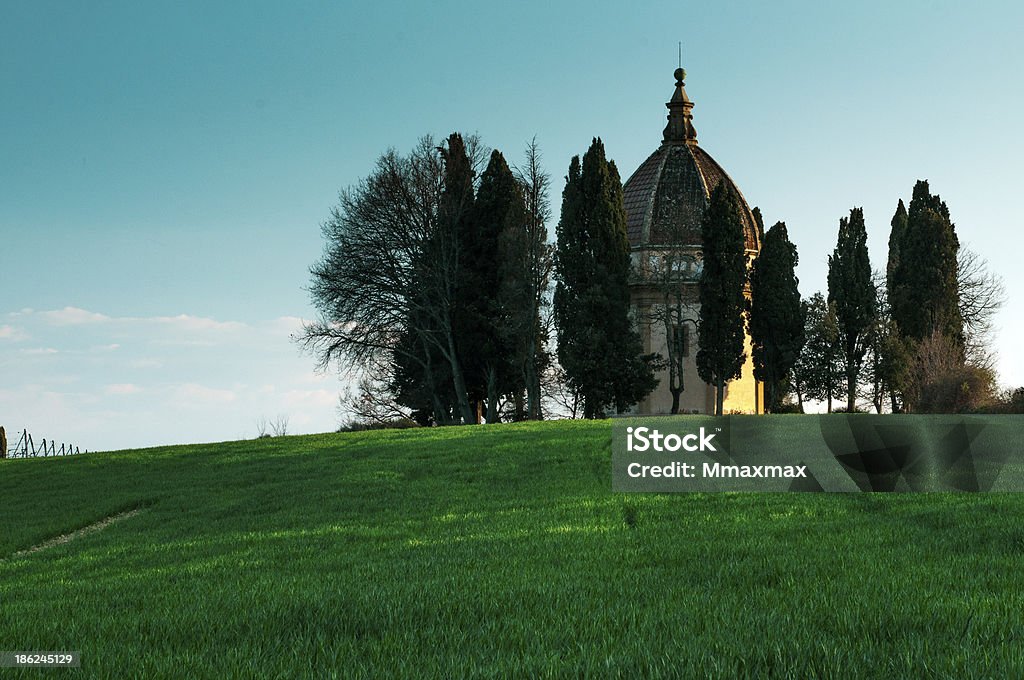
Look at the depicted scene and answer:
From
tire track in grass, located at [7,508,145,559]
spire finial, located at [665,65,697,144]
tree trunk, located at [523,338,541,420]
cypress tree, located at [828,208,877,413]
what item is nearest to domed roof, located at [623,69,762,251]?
spire finial, located at [665,65,697,144]

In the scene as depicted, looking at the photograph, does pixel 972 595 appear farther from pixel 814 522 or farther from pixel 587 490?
pixel 587 490

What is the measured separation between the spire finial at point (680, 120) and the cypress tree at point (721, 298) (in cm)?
1529

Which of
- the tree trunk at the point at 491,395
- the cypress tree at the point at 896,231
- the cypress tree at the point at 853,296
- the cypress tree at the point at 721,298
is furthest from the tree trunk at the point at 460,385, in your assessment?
the cypress tree at the point at 896,231

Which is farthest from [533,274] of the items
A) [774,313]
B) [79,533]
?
[79,533]

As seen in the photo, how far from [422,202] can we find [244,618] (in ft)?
133

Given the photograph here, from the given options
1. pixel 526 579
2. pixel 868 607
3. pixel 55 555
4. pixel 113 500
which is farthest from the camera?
pixel 113 500

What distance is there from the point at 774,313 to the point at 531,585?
141 feet

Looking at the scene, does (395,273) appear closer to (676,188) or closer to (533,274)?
(533,274)

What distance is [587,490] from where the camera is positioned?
17.2 meters

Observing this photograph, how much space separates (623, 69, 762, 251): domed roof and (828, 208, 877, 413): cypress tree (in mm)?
5515

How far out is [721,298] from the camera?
45938 millimetres

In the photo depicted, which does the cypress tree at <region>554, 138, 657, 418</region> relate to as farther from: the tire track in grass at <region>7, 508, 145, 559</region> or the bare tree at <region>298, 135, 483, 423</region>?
the tire track in grass at <region>7, 508, 145, 559</region>

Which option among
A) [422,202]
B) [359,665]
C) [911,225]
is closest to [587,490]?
[359,665]

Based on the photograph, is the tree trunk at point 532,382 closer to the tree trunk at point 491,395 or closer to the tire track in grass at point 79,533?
the tree trunk at point 491,395
